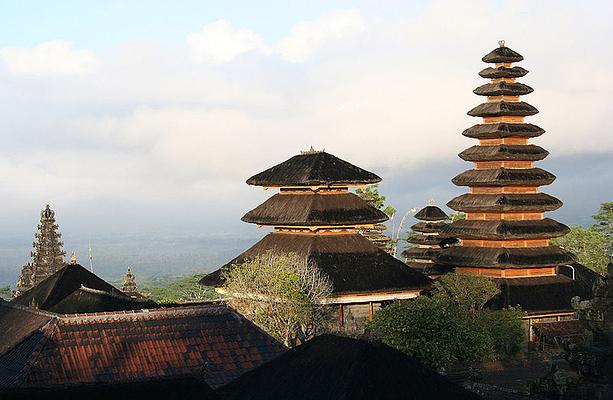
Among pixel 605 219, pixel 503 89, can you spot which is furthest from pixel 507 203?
pixel 605 219

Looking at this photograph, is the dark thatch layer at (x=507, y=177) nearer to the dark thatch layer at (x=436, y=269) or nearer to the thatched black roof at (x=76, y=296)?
the dark thatch layer at (x=436, y=269)

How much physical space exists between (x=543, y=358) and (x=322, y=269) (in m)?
10.4

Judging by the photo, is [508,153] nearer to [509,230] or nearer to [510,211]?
[510,211]

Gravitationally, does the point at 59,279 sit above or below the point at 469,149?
below

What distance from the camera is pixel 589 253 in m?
85.2

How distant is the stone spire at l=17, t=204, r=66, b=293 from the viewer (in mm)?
62688

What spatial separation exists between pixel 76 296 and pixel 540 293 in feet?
71.6

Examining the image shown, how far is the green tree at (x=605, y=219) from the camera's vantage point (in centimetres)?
9475

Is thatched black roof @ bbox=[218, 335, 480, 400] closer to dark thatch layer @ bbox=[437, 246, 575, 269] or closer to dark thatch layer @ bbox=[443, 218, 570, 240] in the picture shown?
dark thatch layer @ bbox=[437, 246, 575, 269]

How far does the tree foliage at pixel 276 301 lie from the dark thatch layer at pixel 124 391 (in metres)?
18.9

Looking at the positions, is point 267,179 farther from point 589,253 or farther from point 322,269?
point 589,253

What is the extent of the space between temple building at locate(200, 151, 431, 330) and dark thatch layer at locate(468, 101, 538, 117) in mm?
7766

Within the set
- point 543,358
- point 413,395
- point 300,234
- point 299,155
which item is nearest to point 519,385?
point 543,358

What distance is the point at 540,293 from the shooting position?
169 feet
